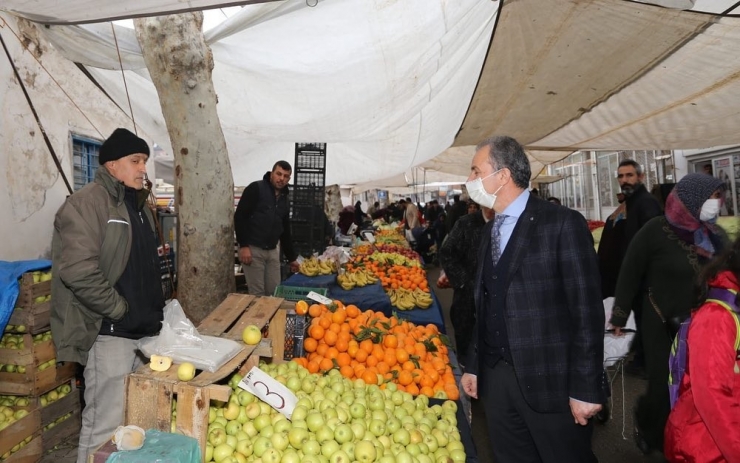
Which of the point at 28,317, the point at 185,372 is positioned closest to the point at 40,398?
the point at 28,317

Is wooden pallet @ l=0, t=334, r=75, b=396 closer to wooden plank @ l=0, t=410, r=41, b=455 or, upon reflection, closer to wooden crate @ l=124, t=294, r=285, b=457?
wooden plank @ l=0, t=410, r=41, b=455

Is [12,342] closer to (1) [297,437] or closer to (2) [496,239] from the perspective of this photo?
(1) [297,437]

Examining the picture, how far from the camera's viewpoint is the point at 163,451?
5.56ft

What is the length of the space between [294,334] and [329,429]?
142 cm

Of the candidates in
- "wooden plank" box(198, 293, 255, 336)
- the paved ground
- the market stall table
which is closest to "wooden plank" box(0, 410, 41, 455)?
the paved ground

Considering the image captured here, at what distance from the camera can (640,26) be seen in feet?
13.5

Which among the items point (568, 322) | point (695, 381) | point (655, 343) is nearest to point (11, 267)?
point (568, 322)

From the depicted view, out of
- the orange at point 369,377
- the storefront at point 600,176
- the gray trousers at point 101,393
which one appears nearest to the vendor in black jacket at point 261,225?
the gray trousers at point 101,393

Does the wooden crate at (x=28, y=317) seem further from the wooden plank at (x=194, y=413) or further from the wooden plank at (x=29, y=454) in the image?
the wooden plank at (x=194, y=413)

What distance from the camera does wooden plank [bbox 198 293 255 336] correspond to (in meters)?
2.85

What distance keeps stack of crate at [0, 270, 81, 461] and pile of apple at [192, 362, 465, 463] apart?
7.57 ft

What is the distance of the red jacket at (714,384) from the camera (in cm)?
171

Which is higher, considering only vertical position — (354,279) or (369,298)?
(354,279)

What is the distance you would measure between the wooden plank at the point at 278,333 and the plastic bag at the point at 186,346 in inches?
28.9
